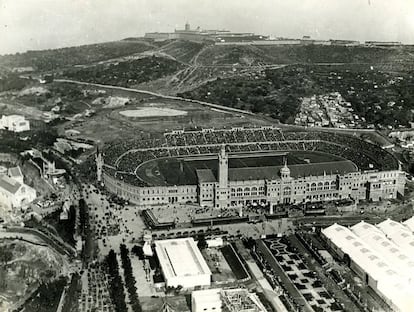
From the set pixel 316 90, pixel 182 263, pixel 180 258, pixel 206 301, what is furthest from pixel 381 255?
pixel 316 90

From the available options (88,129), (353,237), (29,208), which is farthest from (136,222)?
(88,129)

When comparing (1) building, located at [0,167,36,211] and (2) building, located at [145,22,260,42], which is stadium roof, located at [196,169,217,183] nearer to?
(1) building, located at [0,167,36,211]

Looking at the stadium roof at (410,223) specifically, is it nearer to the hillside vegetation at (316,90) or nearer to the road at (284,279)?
the road at (284,279)

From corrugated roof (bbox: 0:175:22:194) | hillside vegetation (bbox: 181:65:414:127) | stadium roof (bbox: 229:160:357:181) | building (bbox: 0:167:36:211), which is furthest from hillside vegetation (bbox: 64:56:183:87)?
building (bbox: 0:167:36:211)

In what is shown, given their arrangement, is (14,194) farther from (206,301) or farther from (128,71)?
(128,71)

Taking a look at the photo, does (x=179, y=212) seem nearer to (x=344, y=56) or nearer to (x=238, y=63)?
(x=238, y=63)

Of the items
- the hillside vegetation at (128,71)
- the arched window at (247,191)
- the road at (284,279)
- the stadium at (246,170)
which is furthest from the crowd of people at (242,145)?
the hillside vegetation at (128,71)

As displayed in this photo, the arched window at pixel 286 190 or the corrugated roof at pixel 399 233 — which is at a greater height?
the arched window at pixel 286 190
